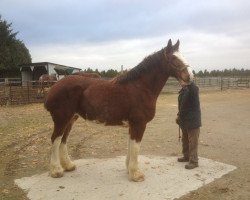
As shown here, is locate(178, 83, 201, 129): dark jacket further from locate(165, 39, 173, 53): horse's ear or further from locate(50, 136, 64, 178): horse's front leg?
locate(50, 136, 64, 178): horse's front leg

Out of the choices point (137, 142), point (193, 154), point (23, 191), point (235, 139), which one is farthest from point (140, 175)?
point (235, 139)

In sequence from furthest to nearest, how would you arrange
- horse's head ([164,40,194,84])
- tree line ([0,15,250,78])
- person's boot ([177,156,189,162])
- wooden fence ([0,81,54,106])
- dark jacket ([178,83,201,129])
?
tree line ([0,15,250,78]) → wooden fence ([0,81,54,106]) → person's boot ([177,156,189,162]) → dark jacket ([178,83,201,129]) → horse's head ([164,40,194,84])

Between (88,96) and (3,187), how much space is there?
2043 mm

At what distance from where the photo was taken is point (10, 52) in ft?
143

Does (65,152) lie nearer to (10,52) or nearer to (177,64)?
(177,64)

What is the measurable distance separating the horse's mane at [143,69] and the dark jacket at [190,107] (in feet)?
2.77

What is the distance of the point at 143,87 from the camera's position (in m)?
6.16

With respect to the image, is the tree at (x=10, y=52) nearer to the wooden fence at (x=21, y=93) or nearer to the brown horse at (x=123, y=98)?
the wooden fence at (x=21, y=93)

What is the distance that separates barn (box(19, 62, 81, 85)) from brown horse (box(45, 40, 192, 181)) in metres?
23.0

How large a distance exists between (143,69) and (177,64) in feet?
2.02

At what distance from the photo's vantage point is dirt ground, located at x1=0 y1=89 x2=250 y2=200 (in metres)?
6.02

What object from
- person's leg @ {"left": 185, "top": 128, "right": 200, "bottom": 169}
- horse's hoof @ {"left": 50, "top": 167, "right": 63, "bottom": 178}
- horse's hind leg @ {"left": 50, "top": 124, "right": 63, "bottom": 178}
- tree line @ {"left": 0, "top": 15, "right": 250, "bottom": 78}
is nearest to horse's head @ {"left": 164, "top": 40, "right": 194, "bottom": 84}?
person's leg @ {"left": 185, "top": 128, "right": 200, "bottom": 169}

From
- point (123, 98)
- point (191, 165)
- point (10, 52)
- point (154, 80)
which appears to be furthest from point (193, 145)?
point (10, 52)

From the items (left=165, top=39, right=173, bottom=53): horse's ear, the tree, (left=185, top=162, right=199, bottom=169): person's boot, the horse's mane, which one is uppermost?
the tree
